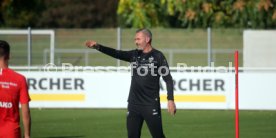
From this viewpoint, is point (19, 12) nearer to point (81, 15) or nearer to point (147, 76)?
point (81, 15)

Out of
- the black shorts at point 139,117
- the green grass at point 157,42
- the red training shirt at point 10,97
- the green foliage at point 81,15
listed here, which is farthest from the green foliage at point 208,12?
the green foliage at point 81,15

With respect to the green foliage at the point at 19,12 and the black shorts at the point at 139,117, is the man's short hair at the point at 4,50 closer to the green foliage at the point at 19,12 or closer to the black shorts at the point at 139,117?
the black shorts at the point at 139,117

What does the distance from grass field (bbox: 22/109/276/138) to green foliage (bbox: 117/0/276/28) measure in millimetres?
Result: 12715

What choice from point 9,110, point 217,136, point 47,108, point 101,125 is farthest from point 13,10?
point 9,110

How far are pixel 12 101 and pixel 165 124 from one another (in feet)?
37.5

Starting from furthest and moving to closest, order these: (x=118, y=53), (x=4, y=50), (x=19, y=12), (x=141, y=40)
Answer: (x=19, y=12) → (x=118, y=53) → (x=141, y=40) → (x=4, y=50)

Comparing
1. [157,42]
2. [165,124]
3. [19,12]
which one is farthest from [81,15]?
[165,124]

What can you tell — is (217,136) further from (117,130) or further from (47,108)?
(47,108)

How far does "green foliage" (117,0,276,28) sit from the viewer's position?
36.0 m

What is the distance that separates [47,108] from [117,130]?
19.7ft

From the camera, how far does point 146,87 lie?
1212cm

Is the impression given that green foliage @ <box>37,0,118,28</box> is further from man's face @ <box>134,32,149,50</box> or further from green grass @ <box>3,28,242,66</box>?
man's face @ <box>134,32,149,50</box>

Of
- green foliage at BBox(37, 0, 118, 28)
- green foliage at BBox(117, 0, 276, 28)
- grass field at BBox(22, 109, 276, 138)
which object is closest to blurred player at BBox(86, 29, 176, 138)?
grass field at BBox(22, 109, 276, 138)

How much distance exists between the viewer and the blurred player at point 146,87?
474 inches
